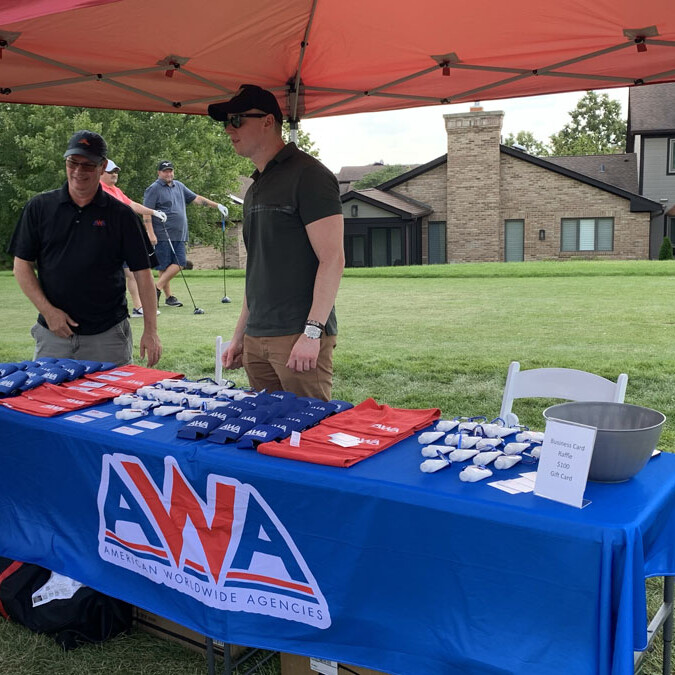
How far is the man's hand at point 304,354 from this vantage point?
9.05 feet

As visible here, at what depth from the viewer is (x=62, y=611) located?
257 cm

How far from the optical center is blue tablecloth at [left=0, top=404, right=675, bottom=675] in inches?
62.4

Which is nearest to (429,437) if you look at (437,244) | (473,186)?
(473,186)

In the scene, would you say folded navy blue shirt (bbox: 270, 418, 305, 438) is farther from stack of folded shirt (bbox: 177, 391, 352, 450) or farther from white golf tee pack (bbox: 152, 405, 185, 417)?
white golf tee pack (bbox: 152, 405, 185, 417)

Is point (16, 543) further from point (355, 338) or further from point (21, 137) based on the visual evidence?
point (21, 137)

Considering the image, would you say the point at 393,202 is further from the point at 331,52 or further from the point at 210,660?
the point at 210,660

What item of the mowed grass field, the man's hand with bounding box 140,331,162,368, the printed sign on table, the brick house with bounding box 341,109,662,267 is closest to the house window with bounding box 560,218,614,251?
the brick house with bounding box 341,109,662,267

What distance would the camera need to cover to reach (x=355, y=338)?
28.1 ft

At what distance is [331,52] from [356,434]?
2880 millimetres

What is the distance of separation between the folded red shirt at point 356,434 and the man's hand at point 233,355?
1.05 metres

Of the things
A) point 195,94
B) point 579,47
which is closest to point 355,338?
point 195,94

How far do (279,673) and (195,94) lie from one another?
384 centimetres

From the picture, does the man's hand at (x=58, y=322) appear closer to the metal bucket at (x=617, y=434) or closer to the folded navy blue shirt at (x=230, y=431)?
the folded navy blue shirt at (x=230, y=431)

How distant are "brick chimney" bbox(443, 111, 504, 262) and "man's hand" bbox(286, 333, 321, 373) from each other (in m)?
26.2
